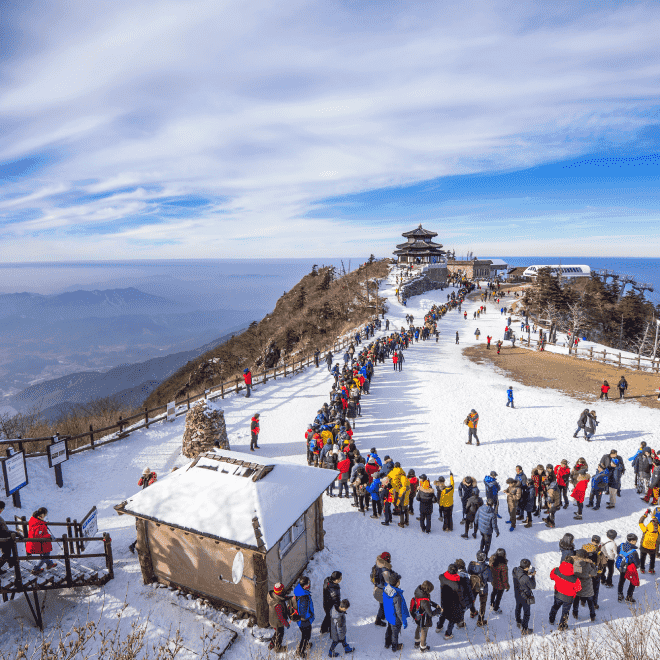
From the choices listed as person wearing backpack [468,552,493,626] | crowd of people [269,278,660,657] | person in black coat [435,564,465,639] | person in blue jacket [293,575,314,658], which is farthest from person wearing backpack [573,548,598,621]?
person in blue jacket [293,575,314,658]

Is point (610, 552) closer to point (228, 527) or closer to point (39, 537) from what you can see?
point (228, 527)

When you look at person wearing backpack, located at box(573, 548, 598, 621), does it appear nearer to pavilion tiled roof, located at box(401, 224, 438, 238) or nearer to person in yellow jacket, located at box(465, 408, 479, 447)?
person in yellow jacket, located at box(465, 408, 479, 447)

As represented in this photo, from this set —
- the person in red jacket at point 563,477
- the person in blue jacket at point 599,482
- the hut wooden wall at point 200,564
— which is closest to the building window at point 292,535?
the hut wooden wall at point 200,564

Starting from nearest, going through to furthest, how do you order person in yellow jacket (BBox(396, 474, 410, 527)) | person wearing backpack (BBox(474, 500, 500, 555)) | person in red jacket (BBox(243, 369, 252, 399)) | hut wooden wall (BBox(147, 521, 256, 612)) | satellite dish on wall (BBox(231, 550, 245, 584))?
1. satellite dish on wall (BBox(231, 550, 245, 584))
2. hut wooden wall (BBox(147, 521, 256, 612))
3. person wearing backpack (BBox(474, 500, 500, 555))
4. person in yellow jacket (BBox(396, 474, 410, 527))
5. person in red jacket (BBox(243, 369, 252, 399))

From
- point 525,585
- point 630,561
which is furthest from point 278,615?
point 630,561

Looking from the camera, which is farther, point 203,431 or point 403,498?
point 203,431

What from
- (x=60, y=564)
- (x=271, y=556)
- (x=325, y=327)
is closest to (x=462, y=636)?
(x=271, y=556)
